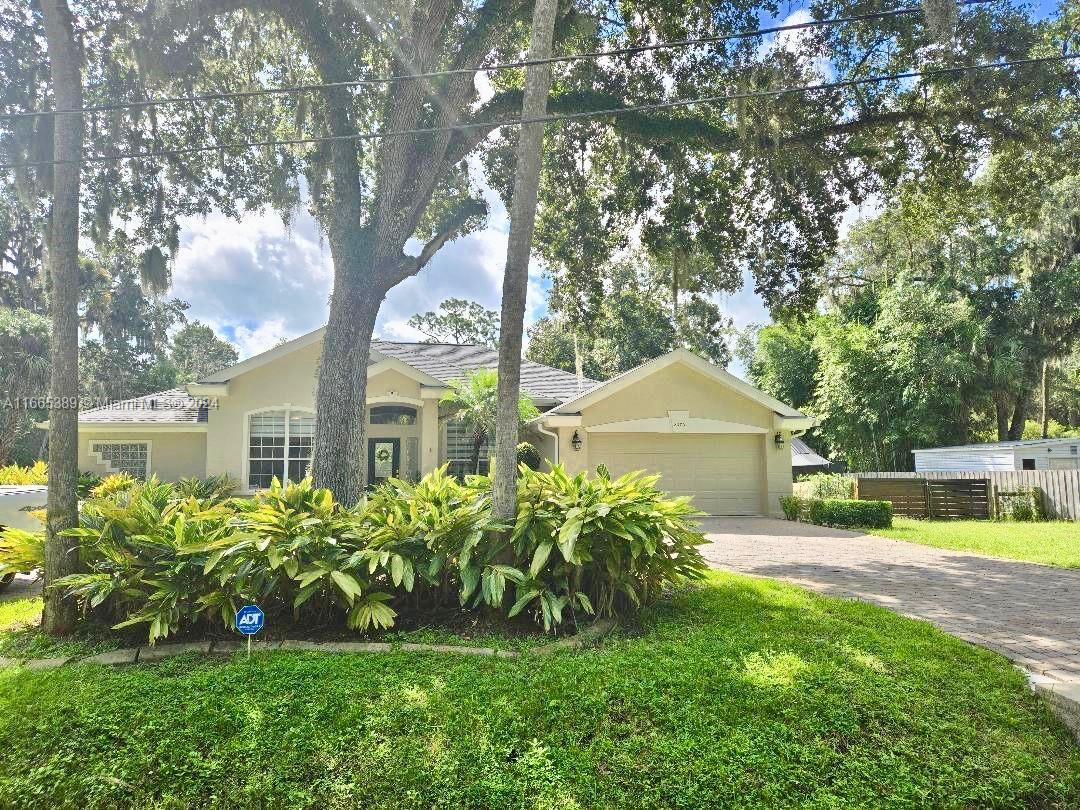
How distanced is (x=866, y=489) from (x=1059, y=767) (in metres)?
14.6

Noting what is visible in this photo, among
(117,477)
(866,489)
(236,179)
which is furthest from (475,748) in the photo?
(866,489)

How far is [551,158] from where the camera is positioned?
10.7 metres

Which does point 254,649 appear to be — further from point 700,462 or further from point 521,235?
point 700,462

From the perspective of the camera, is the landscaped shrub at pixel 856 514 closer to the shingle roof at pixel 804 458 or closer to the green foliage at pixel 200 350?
the shingle roof at pixel 804 458

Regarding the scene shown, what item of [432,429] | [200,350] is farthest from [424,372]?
[200,350]

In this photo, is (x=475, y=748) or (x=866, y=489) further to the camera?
(x=866, y=489)

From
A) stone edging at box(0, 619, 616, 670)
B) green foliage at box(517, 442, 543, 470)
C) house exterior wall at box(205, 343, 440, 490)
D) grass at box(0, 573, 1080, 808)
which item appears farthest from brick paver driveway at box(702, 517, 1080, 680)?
house exterior wall at box(205, 343, 440, 490)

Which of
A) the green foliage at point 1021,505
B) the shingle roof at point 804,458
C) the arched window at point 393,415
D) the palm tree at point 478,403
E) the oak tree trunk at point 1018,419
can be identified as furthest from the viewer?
the oak tree trunk at point 1018,419

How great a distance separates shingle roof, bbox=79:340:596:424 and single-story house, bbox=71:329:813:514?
0.25 ft

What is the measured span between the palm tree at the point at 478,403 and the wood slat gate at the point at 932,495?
391 inches

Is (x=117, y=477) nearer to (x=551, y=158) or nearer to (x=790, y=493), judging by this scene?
(x=551, y=158)

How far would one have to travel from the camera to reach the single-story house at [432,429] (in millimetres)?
13281

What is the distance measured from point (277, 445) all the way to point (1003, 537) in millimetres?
14907

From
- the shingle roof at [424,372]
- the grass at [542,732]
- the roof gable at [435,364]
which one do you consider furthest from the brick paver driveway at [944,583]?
the roof gable at [435,364]
